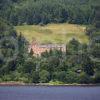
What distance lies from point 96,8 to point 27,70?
26455 mm

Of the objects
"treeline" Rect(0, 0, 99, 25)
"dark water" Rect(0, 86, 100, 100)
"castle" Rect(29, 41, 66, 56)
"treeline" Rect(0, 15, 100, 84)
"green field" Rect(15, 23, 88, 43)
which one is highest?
"treeline" Rect(0, 0, 99, 25)

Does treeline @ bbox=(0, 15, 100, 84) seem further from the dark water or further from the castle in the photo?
the dark water

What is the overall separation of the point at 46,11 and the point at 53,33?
12.3m

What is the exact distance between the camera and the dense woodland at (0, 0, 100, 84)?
6234cm

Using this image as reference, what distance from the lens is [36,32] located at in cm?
8169

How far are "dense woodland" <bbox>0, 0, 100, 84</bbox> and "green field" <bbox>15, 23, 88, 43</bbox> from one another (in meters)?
1.28

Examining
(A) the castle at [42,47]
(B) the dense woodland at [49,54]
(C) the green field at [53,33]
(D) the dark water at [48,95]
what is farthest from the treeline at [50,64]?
(D) the dark water at [48,95]

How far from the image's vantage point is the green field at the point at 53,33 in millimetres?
79312

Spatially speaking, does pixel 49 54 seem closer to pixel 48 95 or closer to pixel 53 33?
pixel 53 33

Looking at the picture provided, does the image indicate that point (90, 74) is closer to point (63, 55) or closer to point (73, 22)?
point (63, 55)

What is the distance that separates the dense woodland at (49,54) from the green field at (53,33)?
50.5 inches

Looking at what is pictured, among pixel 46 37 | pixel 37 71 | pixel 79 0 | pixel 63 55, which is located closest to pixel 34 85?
pixel 37 71

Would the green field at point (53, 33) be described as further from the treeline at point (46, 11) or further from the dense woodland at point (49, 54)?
the treeline at point (46, 11)

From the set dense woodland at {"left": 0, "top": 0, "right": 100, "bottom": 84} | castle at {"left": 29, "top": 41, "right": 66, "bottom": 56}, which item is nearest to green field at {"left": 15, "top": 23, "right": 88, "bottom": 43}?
dense woodland at {"left": 0, "top": 0, "right": 100, "bottom": 84}
